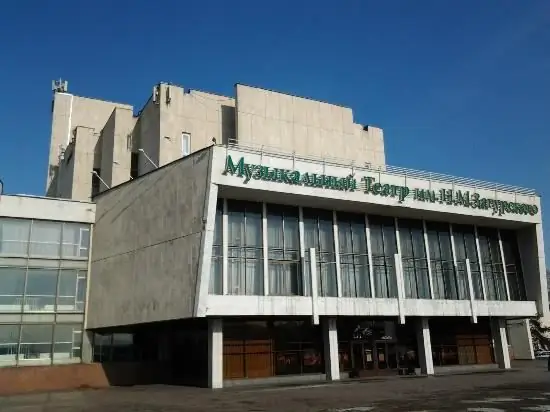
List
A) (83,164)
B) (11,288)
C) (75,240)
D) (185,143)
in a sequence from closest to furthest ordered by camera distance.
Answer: (11,288) → (75,240) → (185,143) → (83,164)

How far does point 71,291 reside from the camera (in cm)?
3550

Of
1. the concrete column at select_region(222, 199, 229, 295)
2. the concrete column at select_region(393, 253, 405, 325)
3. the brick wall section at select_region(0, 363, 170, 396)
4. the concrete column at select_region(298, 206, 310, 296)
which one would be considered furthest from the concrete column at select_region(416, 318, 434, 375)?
the brick wall section at select_region(0, 363, 170, 396)

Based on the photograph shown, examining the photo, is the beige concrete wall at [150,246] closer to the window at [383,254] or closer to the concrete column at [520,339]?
the window at [383,254]

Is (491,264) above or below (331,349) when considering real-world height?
above

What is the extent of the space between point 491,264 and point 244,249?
842 inches

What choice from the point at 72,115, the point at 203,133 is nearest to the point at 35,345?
the point at 203,133

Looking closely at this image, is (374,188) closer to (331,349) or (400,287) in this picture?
(400,287)

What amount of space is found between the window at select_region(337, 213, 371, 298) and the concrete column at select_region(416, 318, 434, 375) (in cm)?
480

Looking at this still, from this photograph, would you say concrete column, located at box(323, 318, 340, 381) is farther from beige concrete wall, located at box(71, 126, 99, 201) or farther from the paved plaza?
beige concrete wall, located at box(71, 126, 99, 201)

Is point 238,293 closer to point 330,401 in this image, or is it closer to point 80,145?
point 330,401

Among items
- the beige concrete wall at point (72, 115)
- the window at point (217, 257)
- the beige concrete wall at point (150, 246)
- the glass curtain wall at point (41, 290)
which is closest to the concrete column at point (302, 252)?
the window at point (217, 257)

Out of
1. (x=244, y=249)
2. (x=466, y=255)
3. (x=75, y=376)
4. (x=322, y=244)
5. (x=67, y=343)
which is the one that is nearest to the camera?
(x=75, y=376)

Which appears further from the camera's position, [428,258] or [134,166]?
[134,166]

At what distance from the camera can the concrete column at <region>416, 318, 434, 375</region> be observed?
36.1m
